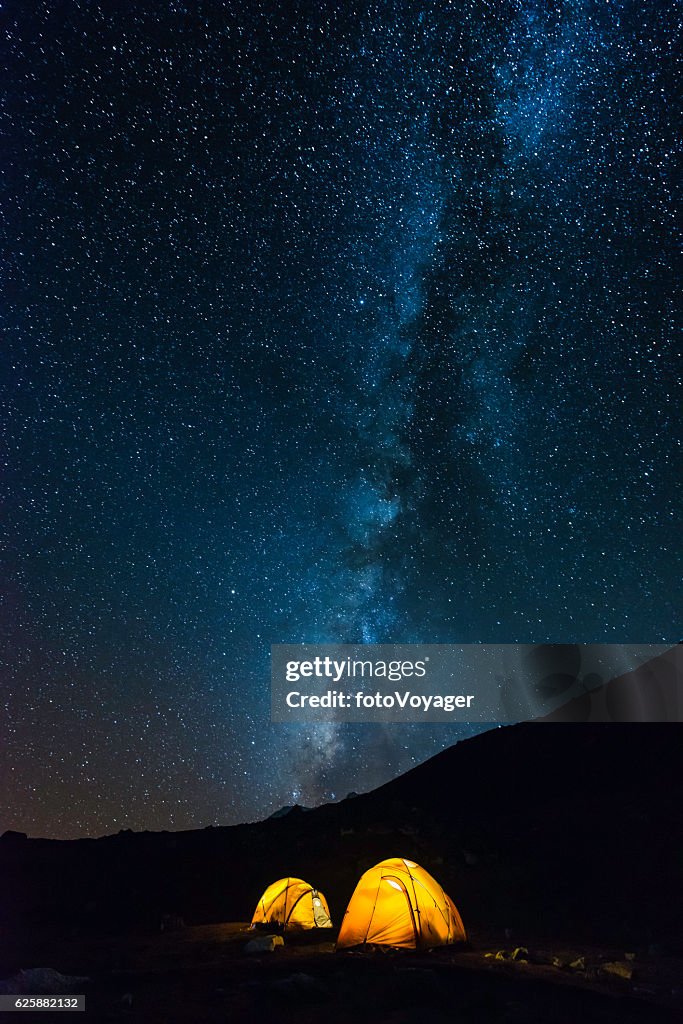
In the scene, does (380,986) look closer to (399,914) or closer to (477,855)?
(399,914)

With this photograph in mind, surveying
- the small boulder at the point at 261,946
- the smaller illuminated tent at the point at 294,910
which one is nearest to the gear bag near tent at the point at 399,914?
the small boulder at the point at 261,946

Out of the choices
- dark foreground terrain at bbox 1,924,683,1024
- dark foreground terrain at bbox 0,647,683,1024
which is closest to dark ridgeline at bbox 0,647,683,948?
dark foreground terrain at bbox 0,647,683,1024

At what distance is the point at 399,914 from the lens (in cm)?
1516

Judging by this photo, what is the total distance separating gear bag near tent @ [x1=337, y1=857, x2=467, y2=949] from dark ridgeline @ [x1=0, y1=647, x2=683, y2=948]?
3689mm

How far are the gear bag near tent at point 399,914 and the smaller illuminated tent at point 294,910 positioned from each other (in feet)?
19.1

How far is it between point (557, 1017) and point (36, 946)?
17028mm

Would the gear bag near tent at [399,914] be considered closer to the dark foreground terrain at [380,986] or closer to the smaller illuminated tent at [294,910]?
the dark foreground terrain at [380,986]

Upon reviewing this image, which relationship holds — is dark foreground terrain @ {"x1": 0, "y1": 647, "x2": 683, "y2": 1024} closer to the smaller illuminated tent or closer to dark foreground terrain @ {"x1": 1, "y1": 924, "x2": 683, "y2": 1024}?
dark foreground terrain @ {"x1": 1, "y1": 924, "x2": 683, "y2": 1024}

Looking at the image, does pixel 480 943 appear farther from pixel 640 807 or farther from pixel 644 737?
pixel 644 737

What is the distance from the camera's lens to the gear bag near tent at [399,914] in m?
15.0

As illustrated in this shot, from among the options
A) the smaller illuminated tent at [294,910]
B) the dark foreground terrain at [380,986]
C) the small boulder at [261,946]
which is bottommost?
the dark foreground terrain at [380,986]

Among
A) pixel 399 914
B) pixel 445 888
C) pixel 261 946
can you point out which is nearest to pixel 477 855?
pixel 445 888

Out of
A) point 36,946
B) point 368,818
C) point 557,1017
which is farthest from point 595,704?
point 557,1017

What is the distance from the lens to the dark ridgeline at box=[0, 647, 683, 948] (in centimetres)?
2403
